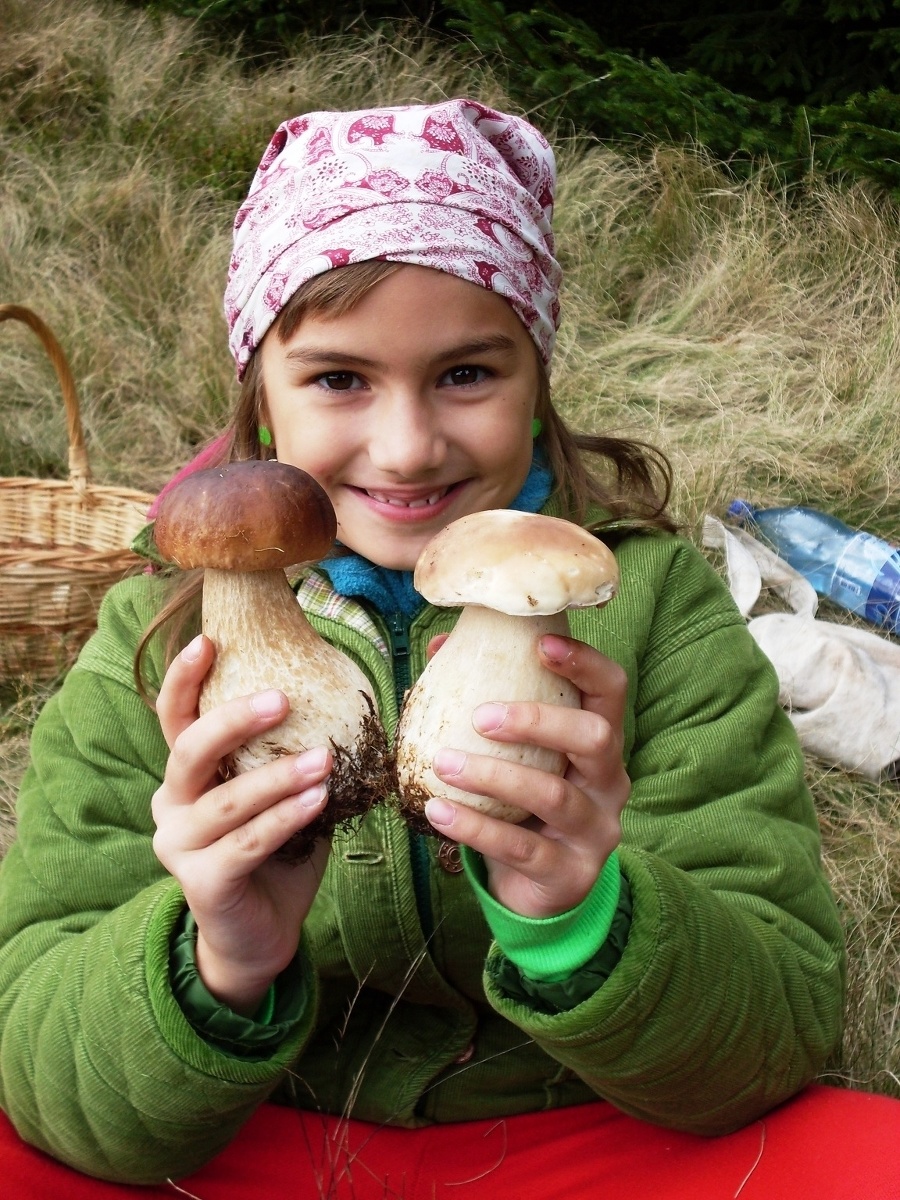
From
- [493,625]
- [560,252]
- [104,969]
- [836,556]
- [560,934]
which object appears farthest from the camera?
[560,252]

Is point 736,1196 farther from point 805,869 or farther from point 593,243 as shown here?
point 593,243

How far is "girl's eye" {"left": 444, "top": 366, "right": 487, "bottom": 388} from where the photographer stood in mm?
1701

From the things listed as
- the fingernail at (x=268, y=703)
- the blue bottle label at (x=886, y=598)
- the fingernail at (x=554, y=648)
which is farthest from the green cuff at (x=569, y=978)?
the blue bottle label at (x=886, y=598)

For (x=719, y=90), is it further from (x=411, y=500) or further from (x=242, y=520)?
(x=242, y=520)

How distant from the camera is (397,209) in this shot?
5.54ft

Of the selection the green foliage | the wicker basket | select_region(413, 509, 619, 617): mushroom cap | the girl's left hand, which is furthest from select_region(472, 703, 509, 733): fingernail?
the green foliage

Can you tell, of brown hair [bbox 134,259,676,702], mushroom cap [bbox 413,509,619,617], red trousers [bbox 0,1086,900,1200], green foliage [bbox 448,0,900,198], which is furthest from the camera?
green foliage [bbox 448,0,900,198]

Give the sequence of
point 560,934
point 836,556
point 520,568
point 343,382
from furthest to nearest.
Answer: point 836,556, point 343,382, point 560,934, point 520,568

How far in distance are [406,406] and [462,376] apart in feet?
0.46

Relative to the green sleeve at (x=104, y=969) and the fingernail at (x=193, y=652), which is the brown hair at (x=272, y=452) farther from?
the fingernail at (x=193, y=652)

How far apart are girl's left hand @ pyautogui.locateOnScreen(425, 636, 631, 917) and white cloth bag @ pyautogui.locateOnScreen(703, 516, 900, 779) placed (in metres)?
1.87

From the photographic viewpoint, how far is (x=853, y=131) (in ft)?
14.0

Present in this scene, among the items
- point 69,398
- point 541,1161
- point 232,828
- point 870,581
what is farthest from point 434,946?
point 69,398

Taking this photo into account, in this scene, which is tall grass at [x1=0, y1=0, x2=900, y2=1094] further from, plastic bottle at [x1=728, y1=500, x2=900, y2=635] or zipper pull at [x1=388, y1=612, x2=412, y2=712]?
zipper pull at [x1=388, y1=612, x2=412, y2=712]
